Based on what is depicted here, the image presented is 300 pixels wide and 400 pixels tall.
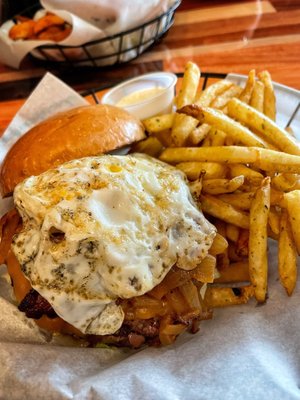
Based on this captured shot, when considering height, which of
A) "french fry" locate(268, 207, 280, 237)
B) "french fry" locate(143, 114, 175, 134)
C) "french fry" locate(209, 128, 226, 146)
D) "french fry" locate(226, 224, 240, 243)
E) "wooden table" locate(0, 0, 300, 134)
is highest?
"french fry" locate(143, 114, 175, 134)

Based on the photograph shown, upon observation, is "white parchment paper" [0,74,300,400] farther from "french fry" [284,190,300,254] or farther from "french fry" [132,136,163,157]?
"french fry" [132,136,163,157]

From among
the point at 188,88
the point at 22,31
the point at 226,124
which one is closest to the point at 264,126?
the point at 226,124

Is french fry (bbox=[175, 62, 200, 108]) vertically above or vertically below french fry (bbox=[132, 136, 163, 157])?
above

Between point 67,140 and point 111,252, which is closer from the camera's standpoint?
point 111,252

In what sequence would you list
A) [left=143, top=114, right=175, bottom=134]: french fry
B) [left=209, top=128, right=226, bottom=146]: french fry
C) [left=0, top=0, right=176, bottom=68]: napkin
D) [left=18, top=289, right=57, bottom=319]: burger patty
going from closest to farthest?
[left=18, top=289, right=57, bottom=319]: burger patty → [left=209, top=128, right=226, bottom=146]: french fry → [left=143, top=114, right=175, bottom=134]: french fry → [left=0, top=0, right=176, bottom=68]: napkin

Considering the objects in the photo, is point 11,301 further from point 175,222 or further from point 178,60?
point 178,60

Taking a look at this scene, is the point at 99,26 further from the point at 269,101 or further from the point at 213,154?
the point at 213,154

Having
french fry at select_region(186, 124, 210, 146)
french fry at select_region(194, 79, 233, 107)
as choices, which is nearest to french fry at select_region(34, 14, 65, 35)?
french fry at select_region(194, 79, 233, 107)
